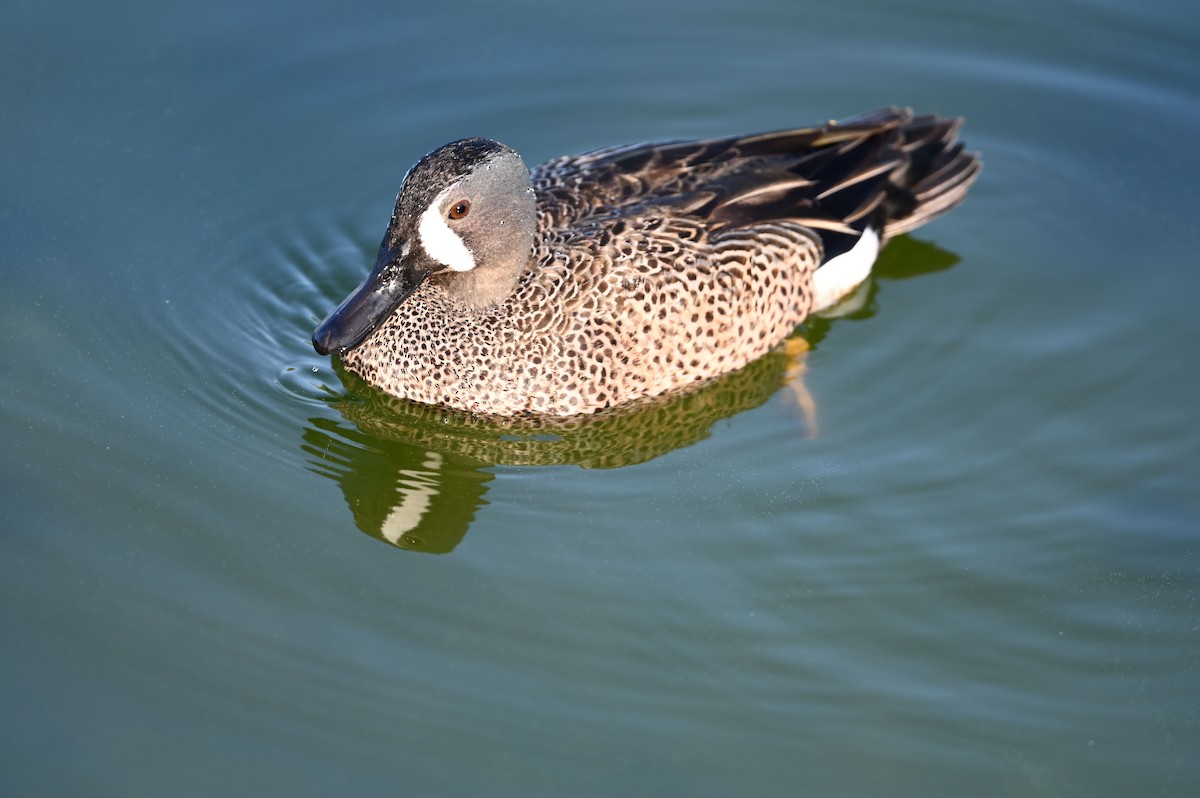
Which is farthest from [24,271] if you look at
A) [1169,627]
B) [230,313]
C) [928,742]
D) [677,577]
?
[1169,627]

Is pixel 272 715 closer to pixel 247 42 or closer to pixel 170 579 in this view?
pixel 170 579

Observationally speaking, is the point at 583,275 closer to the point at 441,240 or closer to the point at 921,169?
the point at 441,240

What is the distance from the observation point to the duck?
715 centimetres

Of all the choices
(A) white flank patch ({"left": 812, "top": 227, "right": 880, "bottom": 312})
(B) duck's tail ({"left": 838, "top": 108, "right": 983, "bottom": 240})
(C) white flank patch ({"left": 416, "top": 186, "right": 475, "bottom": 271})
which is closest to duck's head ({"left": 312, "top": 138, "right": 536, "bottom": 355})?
(C) white flank patch ({"left": 416, "top": 186, "right": 475, "bottom": 271})

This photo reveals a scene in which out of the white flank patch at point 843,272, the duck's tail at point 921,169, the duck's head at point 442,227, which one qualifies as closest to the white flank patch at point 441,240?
the duck's head at point 442,227

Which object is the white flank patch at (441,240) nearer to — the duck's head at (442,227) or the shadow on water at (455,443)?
the duck's head at (442,227)

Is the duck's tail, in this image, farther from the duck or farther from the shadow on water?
the shadow on water

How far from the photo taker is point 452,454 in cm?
729

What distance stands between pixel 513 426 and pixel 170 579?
6.00ft

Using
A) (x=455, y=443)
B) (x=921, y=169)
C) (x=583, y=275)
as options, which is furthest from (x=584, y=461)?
(x=921, y=169)

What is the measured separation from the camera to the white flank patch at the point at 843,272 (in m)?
8.24

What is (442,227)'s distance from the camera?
23.3 feet

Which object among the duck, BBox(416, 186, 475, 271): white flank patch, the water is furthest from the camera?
the duck

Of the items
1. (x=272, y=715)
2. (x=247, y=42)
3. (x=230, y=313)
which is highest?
(x=247, y=42)
